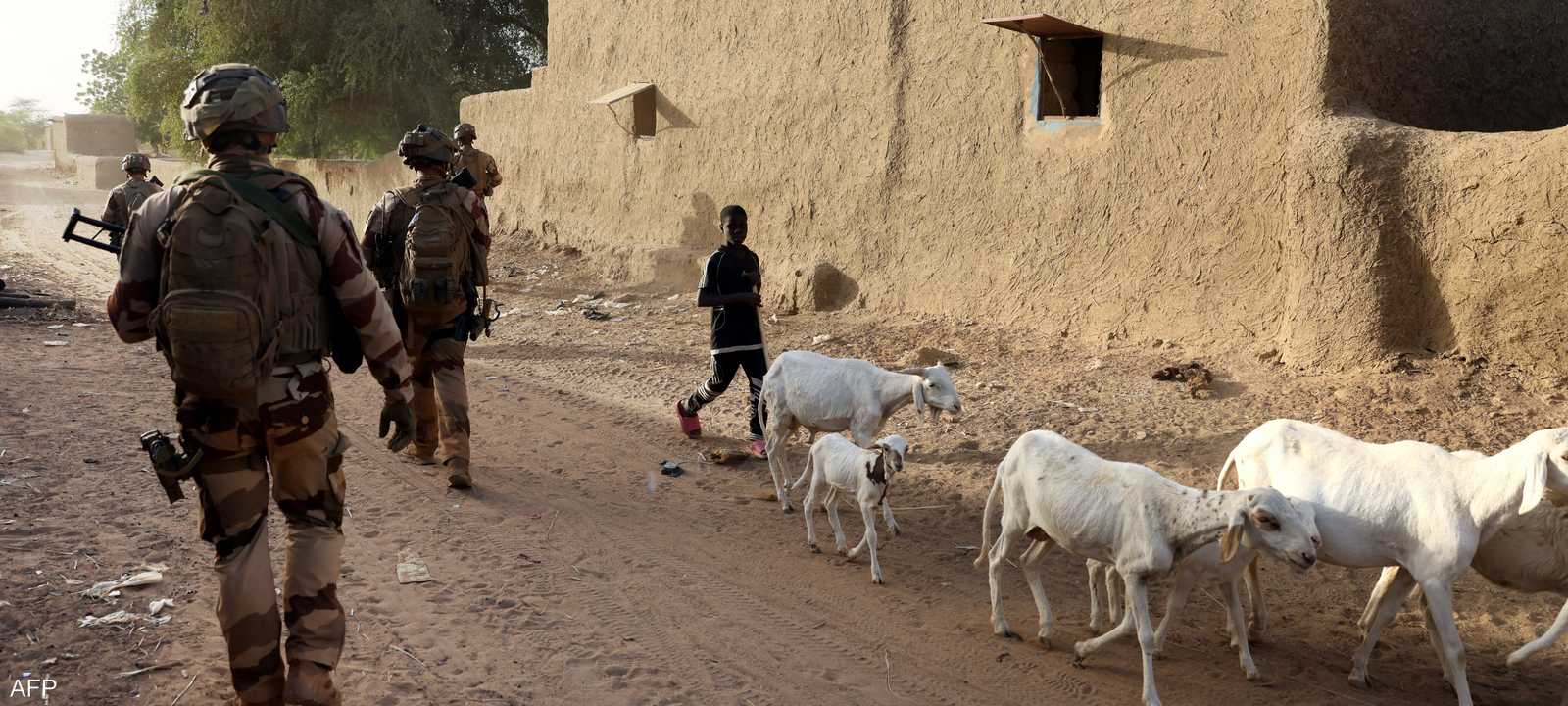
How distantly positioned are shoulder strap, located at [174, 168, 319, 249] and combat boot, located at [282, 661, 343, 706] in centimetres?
145

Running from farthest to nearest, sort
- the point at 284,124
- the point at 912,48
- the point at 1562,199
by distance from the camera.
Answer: the point at 912,48, the point at 1562,199, the point at 284,124

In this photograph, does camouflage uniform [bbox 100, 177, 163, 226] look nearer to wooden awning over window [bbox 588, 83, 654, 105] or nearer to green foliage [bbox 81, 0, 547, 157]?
wooden awning over window [bbox 588, 83, 654, 105]

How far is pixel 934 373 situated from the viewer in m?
6.45

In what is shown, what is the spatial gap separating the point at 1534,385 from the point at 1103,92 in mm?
3966

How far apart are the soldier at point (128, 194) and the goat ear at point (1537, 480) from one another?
1161 centimetres

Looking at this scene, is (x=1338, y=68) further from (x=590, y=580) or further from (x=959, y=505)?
(x=590, y=580)

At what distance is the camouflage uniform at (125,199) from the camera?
1143 cm

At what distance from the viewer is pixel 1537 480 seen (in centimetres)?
432

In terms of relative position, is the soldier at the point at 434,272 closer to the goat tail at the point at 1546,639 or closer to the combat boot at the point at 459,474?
the combat boot at the point at 459,474

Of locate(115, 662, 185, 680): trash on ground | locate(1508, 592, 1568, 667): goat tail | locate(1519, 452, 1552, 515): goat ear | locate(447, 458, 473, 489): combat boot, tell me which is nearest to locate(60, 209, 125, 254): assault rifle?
locate(447, 458, 473, 489): combat boot

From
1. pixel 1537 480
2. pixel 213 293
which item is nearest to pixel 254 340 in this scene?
pixel 213 293

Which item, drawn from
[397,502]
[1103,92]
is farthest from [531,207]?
[397,502]

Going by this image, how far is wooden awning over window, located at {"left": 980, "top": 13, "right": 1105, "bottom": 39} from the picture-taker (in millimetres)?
9305

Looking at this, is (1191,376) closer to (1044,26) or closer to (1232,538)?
(1044,26)
